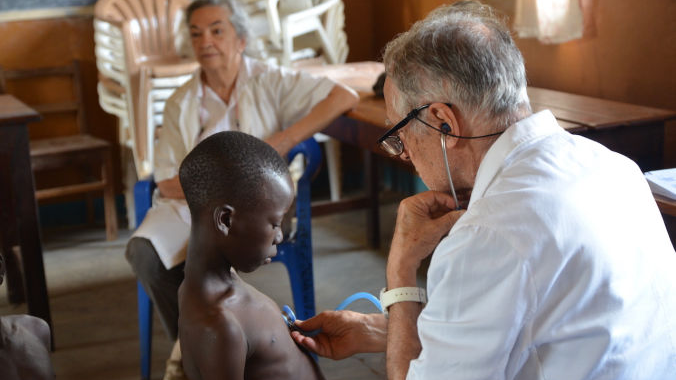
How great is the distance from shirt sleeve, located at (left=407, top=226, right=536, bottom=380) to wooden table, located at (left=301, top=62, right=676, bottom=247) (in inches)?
52.2

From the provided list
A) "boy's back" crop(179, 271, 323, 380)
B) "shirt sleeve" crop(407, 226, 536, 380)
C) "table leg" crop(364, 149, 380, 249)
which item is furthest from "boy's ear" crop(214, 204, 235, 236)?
"table leg" crop(364, 149, 380, 249)

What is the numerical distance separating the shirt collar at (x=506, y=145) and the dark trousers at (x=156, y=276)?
171 centimetres

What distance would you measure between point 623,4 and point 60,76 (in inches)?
130

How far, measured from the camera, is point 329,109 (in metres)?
2.90

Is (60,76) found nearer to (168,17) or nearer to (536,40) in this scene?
(168,17)

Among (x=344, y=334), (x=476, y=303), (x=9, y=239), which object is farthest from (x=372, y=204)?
(x=476, y=303)

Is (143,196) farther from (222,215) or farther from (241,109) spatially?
(222,215)

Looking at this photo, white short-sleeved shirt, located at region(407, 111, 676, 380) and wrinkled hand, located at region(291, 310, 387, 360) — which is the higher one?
white short-sleeved shirt, located at region(407, 111, 676, 380)

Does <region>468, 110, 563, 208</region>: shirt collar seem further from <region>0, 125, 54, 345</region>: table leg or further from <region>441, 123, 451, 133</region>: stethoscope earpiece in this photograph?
<region>0, 125, 54, 345</region>: table leg

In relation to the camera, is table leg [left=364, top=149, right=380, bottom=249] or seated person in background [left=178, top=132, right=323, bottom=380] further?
table leg [left=364, top=149, right=380, bottom=249]

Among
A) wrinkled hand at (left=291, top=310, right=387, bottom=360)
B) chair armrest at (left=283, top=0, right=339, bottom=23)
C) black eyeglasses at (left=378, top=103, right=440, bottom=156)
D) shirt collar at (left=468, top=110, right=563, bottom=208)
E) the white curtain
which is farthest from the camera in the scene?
chair armrest at (left=283, top=0, right=339, bottom=23)

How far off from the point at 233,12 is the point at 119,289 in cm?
159

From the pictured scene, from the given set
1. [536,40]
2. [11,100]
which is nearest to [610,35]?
[536,40]

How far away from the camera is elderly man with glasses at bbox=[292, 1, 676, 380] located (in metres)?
1.02
